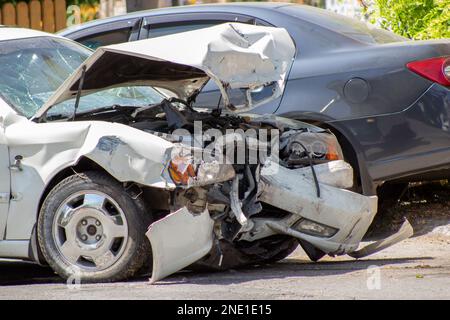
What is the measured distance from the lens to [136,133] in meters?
6.89

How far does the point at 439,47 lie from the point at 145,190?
2982 millimetres

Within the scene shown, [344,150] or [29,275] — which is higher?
[344,150]

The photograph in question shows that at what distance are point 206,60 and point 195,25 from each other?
2603 millimetres

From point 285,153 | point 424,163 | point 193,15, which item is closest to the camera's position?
point 285,153

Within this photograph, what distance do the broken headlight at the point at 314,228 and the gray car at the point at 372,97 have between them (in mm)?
1470

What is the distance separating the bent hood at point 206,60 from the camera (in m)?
6.98

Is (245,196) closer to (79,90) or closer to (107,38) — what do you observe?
(79,90)

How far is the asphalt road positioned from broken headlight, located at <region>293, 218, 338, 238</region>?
0.87 feet

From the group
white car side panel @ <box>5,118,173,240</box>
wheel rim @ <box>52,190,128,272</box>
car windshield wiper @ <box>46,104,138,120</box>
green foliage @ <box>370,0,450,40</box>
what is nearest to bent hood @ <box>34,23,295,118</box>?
car windshield wiper @ <box>46,104,138,120</box>

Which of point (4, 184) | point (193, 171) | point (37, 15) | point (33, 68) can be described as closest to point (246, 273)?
point (193, 171)

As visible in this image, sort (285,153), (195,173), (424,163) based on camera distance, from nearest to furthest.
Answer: (195,173) → (285,153) → (424,163)

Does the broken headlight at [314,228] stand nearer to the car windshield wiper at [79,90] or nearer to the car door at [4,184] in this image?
the car windshield wiper at [79,90]
